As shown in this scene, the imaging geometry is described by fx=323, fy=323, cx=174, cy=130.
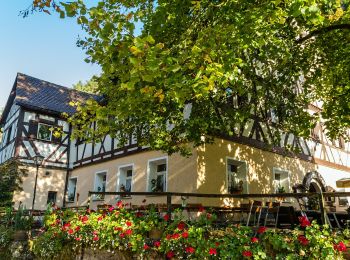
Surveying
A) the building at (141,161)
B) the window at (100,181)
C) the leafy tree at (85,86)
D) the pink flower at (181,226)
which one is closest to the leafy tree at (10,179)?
the building at (141,161)

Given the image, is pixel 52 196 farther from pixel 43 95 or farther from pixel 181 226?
pixel 181 226

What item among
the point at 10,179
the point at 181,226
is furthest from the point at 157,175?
the point at 10,179

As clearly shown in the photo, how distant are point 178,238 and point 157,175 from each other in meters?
7.81

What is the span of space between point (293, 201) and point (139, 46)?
42.5ft

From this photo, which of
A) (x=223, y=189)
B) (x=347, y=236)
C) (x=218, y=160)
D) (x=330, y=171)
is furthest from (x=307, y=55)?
(x=330, y=171)

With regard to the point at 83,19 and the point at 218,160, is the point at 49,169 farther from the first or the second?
the point at 83,19

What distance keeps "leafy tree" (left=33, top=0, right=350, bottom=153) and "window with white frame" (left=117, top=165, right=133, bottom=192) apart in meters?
5.03

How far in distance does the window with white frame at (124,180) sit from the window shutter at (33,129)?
6.88 meters

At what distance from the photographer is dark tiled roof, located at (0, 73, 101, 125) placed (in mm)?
19547

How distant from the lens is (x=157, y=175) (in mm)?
14000

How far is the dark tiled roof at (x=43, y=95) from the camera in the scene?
19625mm

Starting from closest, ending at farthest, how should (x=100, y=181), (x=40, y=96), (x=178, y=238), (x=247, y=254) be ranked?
(x=247, y=254), (x=178, y=238), (x=100, y=181), (x=40, y=96)

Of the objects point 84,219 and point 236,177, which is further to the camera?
point 236,177

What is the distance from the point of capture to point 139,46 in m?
3.91
